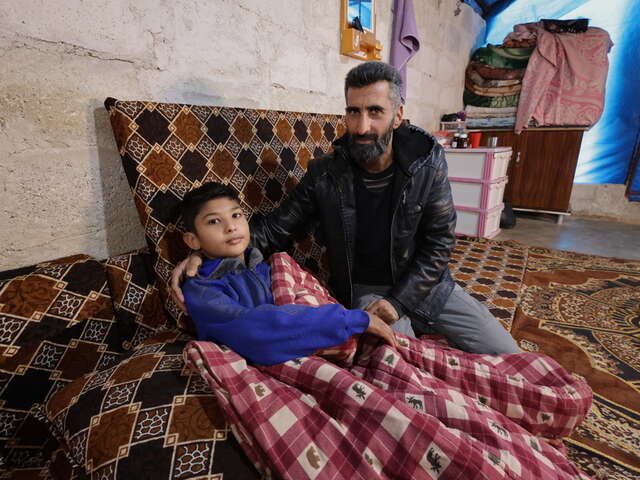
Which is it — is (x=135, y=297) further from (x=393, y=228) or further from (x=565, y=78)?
(x=565, y=78)

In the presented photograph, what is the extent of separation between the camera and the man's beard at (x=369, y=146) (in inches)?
59.6

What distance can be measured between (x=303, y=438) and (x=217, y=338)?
406 mm

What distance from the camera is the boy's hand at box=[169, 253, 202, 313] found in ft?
3.81

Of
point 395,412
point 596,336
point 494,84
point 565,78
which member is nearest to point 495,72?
point 494,84

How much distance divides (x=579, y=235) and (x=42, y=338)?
16.8 feet

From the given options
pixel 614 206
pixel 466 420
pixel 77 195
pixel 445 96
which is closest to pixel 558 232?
pixel 614 206

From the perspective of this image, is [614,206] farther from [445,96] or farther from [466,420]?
[466,420]

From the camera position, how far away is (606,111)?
4.63m

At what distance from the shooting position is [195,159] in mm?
1408

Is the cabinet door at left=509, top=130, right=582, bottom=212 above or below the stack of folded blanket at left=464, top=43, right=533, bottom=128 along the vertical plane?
below

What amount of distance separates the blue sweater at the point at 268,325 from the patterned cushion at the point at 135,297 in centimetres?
32

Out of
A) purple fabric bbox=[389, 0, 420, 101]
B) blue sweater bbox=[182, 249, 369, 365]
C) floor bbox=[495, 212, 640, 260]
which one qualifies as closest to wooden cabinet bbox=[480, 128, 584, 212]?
floor bbox=[495, 212, 640, 260]

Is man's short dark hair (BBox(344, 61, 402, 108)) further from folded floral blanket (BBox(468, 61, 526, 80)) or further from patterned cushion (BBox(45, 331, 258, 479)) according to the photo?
folded floral blanket (BBox(468, 61, 526, 80))

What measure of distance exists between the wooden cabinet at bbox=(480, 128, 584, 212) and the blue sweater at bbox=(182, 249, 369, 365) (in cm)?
479
